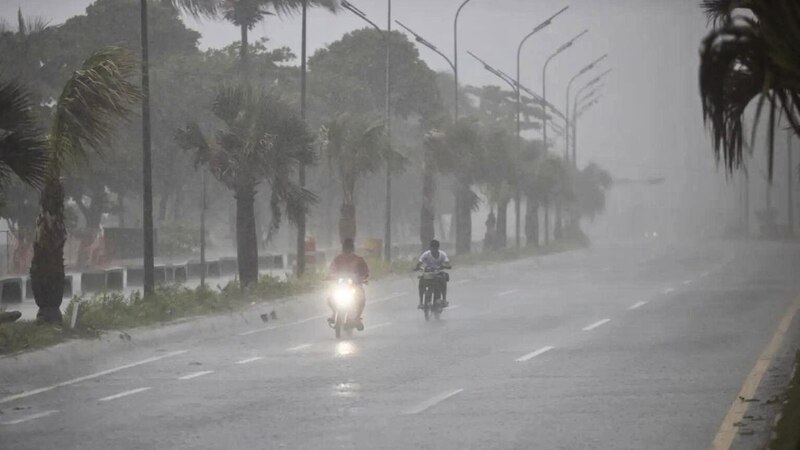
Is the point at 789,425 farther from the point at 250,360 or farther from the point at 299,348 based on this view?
the point at 299,348

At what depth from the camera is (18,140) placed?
766 inches

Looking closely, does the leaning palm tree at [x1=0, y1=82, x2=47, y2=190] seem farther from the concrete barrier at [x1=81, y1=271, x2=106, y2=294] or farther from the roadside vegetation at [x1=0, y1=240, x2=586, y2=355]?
the concrete barrier at [x1=81, y1=271, x2=106, y2=294]

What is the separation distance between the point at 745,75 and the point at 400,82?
8385 centimetres

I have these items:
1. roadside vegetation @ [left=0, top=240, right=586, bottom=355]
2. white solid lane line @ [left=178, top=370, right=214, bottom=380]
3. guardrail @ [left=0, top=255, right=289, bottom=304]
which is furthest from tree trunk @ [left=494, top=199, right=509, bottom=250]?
white solid lane line @ [left=178, top=370, right=214, bottom=380]

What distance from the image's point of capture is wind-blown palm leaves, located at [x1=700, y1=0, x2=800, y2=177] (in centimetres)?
912

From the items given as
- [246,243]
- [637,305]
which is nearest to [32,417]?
[637,305]

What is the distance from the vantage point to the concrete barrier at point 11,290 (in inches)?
1364

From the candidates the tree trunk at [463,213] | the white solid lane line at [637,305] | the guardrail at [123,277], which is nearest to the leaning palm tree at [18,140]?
the guardrail at [123,277]

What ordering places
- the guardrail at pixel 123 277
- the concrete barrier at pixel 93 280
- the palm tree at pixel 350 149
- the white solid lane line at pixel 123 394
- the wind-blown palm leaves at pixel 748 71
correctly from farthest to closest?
the palm tree at pixel 350 149 → the concrete barrier at pixel 93 280 → the guardrail at pixel 123 277 → the white solid lane line at pixel 123 394 → the wind-blown palm leaves at pixel 748 71

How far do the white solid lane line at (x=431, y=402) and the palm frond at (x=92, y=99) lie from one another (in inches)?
316

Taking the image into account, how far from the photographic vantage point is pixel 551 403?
1509 centimetres

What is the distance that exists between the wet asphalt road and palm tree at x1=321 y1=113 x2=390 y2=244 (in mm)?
14040

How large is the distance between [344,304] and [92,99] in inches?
227

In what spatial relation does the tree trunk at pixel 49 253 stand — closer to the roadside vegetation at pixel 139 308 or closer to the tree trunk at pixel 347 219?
the roadside vegetation at pixel 139 308
